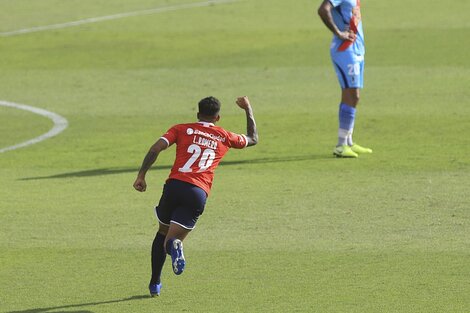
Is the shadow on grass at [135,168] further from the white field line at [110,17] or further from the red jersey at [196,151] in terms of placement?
the white field line at [110,17]

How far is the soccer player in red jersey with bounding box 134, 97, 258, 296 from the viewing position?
10.1 m

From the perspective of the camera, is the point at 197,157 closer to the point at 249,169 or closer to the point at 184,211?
the point at 184,211

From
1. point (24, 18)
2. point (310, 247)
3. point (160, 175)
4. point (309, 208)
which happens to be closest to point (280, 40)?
point (24, 18)

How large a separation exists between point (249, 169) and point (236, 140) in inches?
225

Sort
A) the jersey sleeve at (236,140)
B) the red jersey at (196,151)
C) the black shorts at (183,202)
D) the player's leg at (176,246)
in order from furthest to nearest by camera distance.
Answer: the jersey sleeve at (236,140) < the red jersey at (196,151) < the black shorts at (183,202) < the player's leg at (176,246)

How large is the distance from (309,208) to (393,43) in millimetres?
13923

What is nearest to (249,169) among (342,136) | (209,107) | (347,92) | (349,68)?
(342,136)

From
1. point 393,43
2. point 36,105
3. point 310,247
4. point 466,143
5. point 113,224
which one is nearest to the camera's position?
Answer: point 310,247

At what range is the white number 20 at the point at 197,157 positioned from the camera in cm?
1020

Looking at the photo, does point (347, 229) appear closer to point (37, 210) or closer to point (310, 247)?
point (310, 247)

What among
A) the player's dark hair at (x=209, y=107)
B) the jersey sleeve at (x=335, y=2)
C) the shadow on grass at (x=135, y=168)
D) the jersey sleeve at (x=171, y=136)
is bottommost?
the shadow on grass at (x=135, y=168)

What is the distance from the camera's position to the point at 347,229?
12.6 metres

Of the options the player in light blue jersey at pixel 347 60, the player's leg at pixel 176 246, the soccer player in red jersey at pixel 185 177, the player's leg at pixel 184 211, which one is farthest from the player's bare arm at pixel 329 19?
the player's leg at pixel 176 246

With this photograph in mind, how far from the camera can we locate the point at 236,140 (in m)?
10.5
